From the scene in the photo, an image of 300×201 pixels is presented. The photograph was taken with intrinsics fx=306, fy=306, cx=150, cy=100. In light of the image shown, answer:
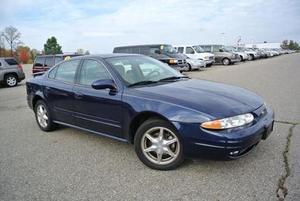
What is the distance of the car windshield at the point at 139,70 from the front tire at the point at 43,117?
1880mm

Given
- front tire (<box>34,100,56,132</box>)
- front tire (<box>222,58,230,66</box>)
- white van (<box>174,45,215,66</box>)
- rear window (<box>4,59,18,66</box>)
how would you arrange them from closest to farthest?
front tire (<box>34,100,56,132</box>)
rear window (<box>4,59,18,66</box>)
white van (<box>174,45,215,66</box>)
front tire (<box>222,58,230,66</box>)

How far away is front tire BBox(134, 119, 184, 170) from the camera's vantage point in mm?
3795

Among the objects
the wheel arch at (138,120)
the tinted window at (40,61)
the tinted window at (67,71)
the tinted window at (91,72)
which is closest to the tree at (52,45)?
the tinted window at (40,61)

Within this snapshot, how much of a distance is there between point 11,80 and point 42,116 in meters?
11.1

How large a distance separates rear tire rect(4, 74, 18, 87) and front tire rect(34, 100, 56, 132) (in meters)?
10.7

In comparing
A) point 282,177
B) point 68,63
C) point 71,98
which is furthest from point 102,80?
point 282,177

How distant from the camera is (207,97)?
12.7 feet

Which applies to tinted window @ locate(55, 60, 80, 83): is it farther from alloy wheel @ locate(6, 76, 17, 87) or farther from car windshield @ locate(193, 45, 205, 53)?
car windshield @ locate(193, 45, 205, 53)

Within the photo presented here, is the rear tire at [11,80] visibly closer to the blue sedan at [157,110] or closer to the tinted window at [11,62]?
the tinted window at [11,62]

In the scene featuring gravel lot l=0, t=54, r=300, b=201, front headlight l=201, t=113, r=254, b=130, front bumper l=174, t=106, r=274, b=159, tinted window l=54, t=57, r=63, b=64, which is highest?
tinted window l=54, t=57, r=63, b=64

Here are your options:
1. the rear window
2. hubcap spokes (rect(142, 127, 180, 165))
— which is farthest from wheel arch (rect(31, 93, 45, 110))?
the rear window

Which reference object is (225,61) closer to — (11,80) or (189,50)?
(189,50)

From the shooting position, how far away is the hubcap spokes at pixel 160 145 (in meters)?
3.84

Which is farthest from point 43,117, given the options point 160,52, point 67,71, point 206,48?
point 206,48
